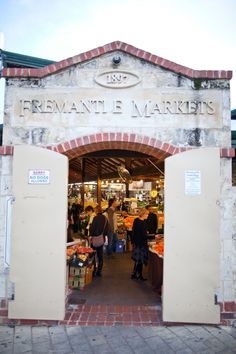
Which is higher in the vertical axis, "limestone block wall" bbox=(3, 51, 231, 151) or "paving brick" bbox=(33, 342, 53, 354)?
"limestone block wall" bbox=(3, 51, 231, 151)

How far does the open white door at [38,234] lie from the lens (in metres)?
5.08

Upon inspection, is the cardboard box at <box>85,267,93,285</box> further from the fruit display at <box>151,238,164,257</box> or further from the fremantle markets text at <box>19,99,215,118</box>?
the fremantle markets text at <box>19,99,215,118</box>

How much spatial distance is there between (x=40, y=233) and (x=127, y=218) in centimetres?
790

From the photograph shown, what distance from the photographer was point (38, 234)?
5125 mm

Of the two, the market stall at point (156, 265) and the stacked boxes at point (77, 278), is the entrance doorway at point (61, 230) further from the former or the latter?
the stacked boxes at point (77, 278)

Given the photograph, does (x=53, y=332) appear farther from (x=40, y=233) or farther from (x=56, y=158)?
(x=56, y=158)

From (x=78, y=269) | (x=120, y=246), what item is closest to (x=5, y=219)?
(x=78, y=269)

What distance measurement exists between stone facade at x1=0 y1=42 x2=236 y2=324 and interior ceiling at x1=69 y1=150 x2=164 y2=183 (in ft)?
8.86

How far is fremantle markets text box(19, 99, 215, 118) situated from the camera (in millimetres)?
5402

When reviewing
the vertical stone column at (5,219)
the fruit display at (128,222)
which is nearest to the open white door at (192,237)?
the vertical stone column at (5,219)

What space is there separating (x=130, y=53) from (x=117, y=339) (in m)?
4.86

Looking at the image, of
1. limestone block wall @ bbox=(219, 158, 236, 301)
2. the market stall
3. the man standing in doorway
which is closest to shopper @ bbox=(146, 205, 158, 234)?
the man standing in doorway

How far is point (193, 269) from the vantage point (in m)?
5.09

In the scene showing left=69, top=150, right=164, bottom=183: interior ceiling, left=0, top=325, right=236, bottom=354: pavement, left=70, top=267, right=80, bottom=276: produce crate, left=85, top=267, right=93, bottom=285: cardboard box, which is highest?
left=69, top=150, right=164, bottom=183: interior ceiling
